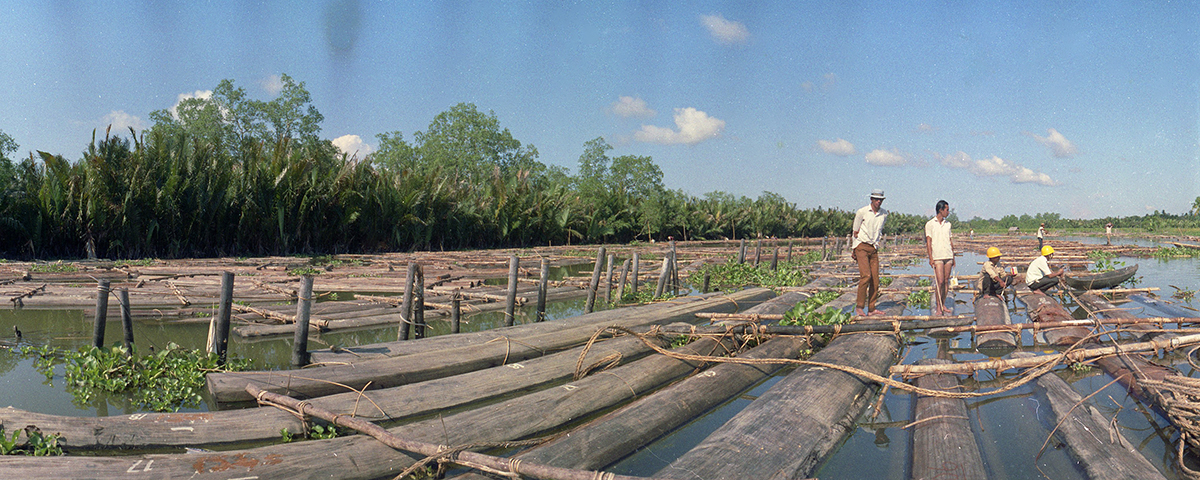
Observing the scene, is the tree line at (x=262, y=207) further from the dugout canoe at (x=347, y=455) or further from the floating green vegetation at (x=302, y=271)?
the dugout canoe at (x=347, y=455)

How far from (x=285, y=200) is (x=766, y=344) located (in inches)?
634

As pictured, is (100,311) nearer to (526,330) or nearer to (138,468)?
(138,468)

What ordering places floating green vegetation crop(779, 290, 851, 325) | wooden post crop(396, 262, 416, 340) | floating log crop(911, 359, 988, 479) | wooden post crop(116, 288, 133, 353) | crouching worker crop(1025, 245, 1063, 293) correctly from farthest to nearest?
crouching worker crop(1025, 245, 1063, 293) < floating green vegetation crop(779, 290, 851, 325) < wooden post crop(396, 262, 416, 340) < wooden post crop(116, 288, 133, 353) < floating log crop(911, 359, 988, 479)

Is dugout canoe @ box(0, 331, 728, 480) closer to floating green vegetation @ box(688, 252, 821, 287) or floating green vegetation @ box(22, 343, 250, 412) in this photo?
floating green vegetation @ box(22, 343, 250, 412)

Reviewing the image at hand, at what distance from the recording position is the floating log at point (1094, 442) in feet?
11.5

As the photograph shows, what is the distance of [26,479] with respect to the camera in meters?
2.99

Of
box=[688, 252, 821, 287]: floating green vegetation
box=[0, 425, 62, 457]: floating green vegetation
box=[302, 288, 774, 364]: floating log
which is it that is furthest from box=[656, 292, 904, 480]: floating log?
box=[688, 252, 821, 287]: floating green vegetation

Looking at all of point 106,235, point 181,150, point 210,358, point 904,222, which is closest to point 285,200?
point 181,150

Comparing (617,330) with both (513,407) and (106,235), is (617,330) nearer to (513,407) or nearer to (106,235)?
(513,407)

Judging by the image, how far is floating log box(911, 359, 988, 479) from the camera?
3.60 m

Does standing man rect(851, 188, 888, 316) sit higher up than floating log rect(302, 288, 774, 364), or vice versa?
standing man rect(851, 188, 888, 316)

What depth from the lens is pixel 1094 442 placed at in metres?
3.97

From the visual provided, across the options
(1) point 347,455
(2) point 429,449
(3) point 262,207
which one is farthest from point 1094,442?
(3) point 262,207

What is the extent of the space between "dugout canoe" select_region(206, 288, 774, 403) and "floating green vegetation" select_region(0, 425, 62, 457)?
1084 mm
